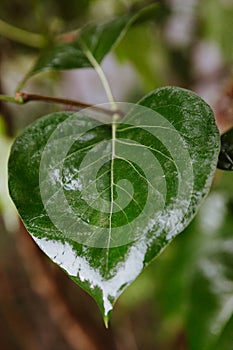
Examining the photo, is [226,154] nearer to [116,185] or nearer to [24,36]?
[116,185]

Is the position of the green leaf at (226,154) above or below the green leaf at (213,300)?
above

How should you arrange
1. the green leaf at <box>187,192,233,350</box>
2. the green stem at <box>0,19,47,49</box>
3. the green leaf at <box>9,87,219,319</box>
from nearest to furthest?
the green leaf at <box>9,87,219,319</box>, the green leaf at <box>187,192,233,350</box>, the green stem at <box>0,19,47,49</box>

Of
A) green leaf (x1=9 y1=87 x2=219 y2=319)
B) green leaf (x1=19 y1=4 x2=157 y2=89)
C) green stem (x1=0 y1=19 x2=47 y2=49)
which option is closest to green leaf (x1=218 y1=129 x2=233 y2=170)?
green leaf (x1=9 y1=87 x2=219 y2=319)

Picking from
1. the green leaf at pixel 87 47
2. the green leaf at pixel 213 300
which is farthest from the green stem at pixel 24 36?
the green leaf at pixel 213 300

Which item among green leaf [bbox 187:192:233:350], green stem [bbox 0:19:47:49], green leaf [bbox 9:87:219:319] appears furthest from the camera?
green stem [bbox 0:19:47:49]

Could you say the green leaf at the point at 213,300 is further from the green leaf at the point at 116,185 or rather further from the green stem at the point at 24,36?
the green stem at the point at 24,36

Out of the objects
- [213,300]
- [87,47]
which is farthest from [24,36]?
[213,300]

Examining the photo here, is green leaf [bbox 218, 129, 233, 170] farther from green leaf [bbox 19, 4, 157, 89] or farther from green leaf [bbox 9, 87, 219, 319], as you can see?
green leaf [bbox 19, 4, 157, 89]
